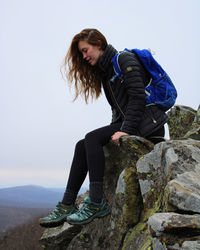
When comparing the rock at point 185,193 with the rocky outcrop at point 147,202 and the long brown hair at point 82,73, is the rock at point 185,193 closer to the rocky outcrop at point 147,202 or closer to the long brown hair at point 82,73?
the rocky outcrop at point 147,202

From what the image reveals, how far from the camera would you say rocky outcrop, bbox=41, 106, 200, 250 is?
10.6 ft

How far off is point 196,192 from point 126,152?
2525 mm

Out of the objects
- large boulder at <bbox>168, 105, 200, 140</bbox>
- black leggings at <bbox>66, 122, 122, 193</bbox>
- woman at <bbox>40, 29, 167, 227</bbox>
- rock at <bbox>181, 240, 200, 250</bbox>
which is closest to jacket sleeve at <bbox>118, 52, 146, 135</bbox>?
woman at <bbox>40, 29, 167, 227</bbox>

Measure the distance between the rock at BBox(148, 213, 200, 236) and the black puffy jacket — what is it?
2.52 meters

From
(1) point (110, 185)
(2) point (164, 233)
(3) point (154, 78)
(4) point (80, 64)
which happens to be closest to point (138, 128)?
(3) point (154, 78)

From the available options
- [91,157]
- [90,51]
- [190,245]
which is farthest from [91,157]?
[190,245]

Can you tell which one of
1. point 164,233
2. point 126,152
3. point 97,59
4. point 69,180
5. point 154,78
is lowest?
point 164,233

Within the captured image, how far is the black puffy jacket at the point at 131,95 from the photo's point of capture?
5.53 meters

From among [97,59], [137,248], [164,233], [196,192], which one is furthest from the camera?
[97,59]

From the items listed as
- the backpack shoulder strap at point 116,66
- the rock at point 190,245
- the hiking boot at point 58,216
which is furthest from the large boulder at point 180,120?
the rock at point 190,245

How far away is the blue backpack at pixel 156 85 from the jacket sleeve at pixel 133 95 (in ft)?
0.88

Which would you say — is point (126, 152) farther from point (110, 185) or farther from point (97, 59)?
point (97, 59)

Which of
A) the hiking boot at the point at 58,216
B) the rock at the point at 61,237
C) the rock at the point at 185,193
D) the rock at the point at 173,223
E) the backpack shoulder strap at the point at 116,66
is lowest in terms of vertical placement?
the rock at the point at 61,237

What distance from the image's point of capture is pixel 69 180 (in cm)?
593
